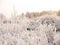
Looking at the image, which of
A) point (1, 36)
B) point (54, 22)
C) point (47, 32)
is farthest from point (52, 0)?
point (1, 36)

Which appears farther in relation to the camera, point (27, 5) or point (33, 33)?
point (27, 5)

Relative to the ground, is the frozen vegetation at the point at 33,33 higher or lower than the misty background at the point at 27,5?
lower

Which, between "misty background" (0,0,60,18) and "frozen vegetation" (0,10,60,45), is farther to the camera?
"misty background" (0,0,60,18)

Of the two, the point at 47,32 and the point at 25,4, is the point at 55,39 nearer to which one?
the point at 47,32

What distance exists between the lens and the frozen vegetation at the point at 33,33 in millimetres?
998

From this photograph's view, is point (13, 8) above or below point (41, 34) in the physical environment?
above

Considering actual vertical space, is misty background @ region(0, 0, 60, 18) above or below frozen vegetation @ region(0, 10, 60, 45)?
above

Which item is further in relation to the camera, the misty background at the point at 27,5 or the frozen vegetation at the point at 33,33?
the misty background at the point at 27,5

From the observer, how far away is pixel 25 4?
2.14 meters

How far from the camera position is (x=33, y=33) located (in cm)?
113

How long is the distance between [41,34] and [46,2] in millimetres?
1122

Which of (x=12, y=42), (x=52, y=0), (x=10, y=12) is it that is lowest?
(x=12, y=42)

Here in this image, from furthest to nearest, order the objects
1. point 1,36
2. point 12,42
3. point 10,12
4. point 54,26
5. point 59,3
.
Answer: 1. point 59,3
2. point 10,12
3. point 54,26
4. point 1,36
5. point 12,42

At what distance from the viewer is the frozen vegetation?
100 cm
